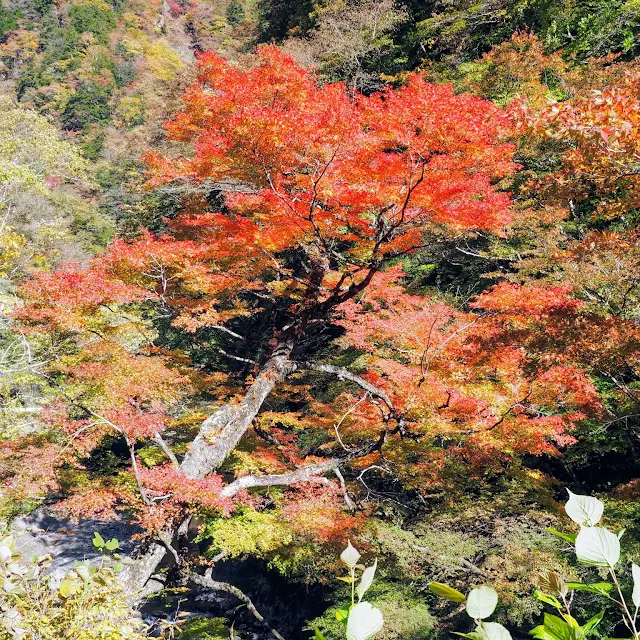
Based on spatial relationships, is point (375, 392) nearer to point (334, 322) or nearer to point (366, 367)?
point (366, 367)

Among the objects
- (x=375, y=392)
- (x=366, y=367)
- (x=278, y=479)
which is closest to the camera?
(x=278, y=479)

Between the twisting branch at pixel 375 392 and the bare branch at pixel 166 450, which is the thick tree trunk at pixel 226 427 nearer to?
the bare branch at pixel 166 450

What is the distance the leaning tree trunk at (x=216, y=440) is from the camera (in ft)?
21.2

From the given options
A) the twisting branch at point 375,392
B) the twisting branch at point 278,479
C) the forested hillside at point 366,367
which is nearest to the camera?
the forested hillside at point 366,367

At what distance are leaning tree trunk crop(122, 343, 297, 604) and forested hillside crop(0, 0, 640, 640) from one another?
42mm

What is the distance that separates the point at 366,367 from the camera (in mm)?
10141

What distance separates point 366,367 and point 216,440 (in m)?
3.71

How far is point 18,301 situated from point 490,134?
1127 cm

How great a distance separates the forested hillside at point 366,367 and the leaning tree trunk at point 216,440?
4cm

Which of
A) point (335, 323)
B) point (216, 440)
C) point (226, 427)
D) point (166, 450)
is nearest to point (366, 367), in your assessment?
point (335, 323)

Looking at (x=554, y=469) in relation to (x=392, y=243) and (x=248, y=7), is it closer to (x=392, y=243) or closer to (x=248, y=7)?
(x=392, y=243)

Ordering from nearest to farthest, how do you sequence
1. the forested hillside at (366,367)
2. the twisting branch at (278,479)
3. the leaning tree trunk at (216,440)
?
the forested hillside at (366,367)
the leaning tree trunk at (216,440)
the twisting branch at (278,479)

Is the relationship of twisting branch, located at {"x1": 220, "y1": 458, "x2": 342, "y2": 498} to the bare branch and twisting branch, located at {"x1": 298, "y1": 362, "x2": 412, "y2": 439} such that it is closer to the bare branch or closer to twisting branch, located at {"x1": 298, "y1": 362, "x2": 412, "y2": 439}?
the bare branch

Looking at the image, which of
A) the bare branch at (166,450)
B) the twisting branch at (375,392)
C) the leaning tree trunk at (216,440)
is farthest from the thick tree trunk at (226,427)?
the twisting branch at (375,392)
